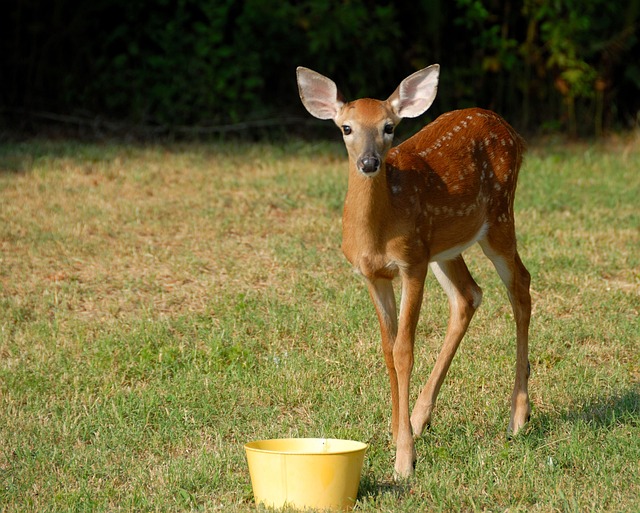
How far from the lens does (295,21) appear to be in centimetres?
1245

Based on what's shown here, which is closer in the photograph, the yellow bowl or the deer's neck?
the yellow bowl

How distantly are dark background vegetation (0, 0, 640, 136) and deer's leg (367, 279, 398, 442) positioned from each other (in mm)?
7179

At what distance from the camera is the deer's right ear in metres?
5.39

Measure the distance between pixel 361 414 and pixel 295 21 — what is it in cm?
765

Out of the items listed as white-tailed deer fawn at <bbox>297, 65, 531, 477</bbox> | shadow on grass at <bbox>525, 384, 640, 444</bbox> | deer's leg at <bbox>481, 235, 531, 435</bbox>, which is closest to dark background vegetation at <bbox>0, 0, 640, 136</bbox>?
white-tailed deer fawn at <bbox>297, 65, 531, 477</bbox>

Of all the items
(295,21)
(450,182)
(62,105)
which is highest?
(295,21)

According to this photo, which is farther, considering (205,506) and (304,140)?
(304,140)

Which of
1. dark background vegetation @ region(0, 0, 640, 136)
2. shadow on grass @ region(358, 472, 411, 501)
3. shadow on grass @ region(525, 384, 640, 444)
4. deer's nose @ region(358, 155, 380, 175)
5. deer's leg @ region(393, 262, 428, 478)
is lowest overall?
shadow on grass @ region(358, 472, 411, 501)

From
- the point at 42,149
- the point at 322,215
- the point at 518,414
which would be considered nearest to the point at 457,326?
the point at 518,414

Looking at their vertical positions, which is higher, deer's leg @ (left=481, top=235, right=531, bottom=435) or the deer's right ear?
the deer's right ear

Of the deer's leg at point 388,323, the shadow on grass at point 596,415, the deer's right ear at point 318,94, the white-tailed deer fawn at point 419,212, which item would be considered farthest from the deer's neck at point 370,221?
the shadow on grass at point 596,415

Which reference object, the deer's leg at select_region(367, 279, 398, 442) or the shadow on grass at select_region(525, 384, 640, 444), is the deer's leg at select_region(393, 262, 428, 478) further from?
the shadow on grass at select_region(525, 384, 640, 444)

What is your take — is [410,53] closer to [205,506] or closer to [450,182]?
[450,182]

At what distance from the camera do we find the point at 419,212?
5.34 metres
